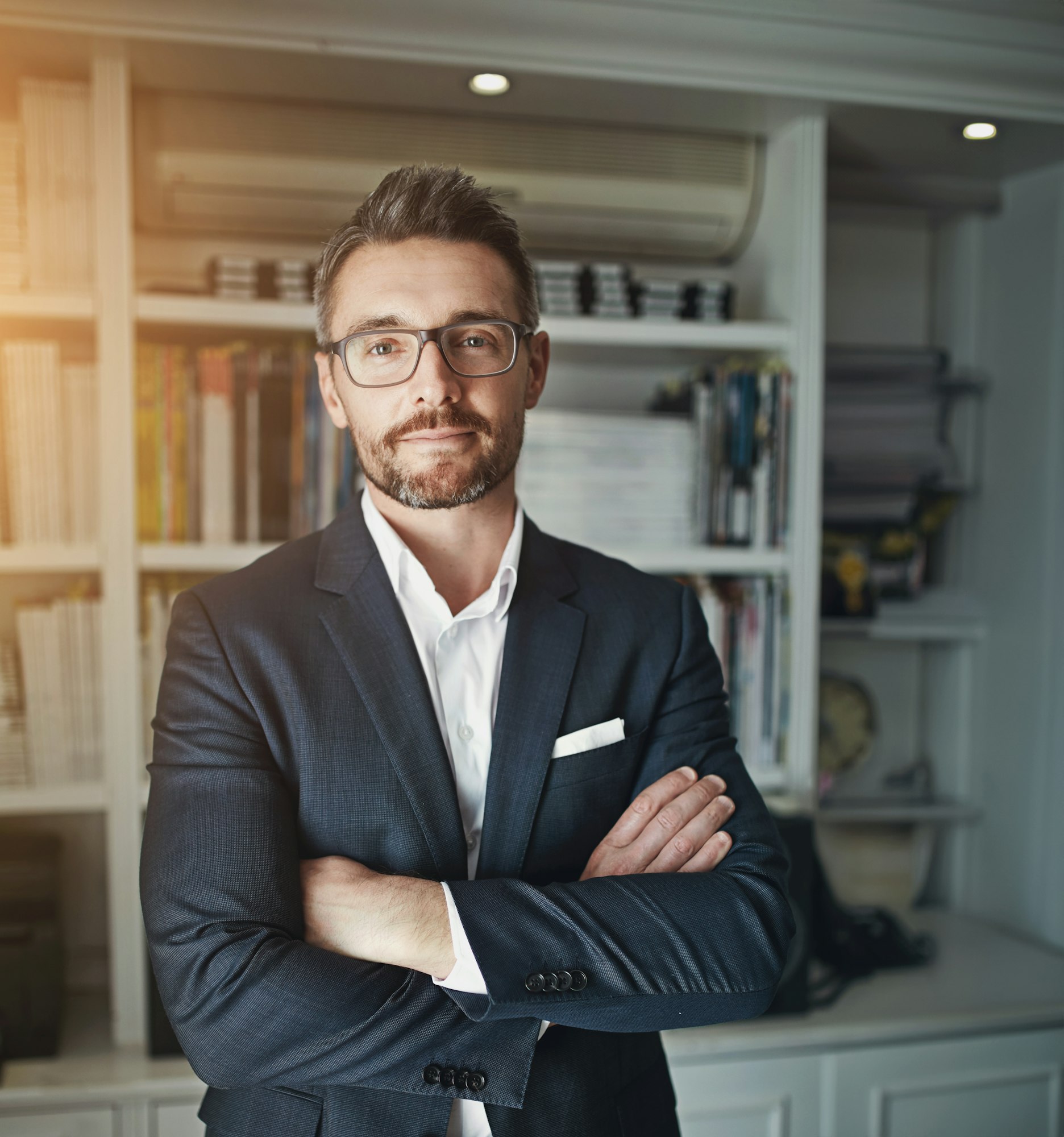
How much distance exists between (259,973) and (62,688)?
1060 millimetres

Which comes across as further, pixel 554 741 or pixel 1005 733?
pixel 1005 733

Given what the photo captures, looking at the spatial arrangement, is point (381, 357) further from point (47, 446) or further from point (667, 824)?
point (47, 446)

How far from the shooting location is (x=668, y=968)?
0.96m

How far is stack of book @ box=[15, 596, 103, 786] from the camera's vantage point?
174 cm

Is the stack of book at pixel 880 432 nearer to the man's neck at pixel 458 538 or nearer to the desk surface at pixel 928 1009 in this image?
the desk surface at pixel 928 1009

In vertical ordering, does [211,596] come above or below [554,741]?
above

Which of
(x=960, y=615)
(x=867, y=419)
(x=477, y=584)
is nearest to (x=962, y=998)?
(x=960, y=615)

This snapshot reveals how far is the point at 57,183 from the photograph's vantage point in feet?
5.61

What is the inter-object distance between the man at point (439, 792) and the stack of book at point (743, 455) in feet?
2.63

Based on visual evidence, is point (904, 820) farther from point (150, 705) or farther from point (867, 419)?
point (150, 705)

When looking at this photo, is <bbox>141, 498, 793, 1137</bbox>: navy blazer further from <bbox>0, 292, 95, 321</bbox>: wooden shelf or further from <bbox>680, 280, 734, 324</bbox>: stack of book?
<bbox>680, 280, 734, 324</bbox>: stack of book

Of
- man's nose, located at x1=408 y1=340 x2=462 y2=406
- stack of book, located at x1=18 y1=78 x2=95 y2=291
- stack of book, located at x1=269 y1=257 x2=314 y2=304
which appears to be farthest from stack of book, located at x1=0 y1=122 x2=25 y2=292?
man's nose, located at x1=408 y1=340 x2=462 y2=406

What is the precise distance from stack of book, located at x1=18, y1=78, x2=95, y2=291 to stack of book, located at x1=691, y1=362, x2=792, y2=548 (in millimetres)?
1222

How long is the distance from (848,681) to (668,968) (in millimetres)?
1645
